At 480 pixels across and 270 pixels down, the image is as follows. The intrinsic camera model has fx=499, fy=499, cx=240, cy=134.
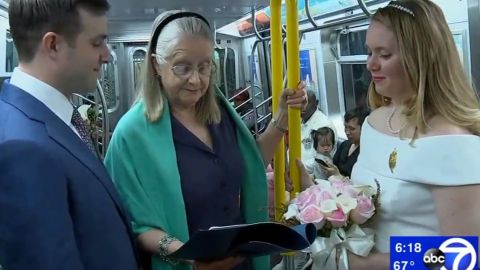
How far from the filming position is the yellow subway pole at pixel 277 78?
1812 millimetres

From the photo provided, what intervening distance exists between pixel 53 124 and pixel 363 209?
0.89m

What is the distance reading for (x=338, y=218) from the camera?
145cm

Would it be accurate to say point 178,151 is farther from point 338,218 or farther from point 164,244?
point 338,218

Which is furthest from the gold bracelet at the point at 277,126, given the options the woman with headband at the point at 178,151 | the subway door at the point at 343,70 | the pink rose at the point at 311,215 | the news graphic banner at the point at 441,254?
the subway door at the point at 343,70

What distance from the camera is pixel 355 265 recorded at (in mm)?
1494

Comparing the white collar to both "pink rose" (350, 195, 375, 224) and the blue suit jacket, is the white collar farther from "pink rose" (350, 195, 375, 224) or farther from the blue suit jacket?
"pink rose" (350, 195, 375, 224)

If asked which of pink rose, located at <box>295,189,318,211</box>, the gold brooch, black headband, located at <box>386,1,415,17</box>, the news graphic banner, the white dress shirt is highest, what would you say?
black headband, located at <box>386,1,415,17</box>

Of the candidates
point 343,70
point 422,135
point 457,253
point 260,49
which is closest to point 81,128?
point 422,135

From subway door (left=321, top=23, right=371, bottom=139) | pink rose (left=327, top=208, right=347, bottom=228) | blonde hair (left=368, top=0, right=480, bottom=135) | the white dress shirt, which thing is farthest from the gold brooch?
subway door (left=321, top=23, right=371, bottom=139)

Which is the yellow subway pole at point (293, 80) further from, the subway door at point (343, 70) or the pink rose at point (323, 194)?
the subway door at point (343, 70)

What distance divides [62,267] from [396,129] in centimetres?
105

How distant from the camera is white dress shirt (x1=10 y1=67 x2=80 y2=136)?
1224 mm

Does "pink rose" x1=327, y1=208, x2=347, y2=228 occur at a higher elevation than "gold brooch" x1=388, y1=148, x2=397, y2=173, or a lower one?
lower

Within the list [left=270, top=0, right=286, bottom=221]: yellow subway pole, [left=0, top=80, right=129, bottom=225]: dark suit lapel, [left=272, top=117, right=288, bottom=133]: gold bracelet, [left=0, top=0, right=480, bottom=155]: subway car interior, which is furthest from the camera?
[left=0, top=0, right=480, bottom=155]: subway car interior
